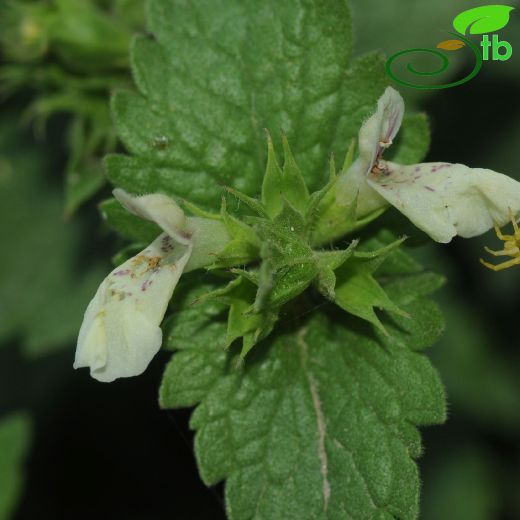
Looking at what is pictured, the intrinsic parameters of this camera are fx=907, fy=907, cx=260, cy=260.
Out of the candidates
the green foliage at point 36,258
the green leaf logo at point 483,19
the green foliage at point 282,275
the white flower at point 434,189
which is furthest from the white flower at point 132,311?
the green foliage at point 36,258

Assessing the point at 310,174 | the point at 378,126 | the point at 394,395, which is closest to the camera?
the point at 378,126

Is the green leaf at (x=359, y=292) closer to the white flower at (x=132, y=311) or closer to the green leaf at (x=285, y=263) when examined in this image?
the green leaf at (x=285, y=263)

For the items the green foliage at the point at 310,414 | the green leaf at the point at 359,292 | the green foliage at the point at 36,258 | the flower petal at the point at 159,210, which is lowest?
the green foliage at the point at 36,258

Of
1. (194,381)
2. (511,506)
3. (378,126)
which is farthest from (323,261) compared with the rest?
(511,506)

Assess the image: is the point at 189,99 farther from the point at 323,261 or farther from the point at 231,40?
the point at 323,261

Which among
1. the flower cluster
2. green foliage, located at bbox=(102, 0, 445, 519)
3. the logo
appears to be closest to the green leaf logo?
the logo

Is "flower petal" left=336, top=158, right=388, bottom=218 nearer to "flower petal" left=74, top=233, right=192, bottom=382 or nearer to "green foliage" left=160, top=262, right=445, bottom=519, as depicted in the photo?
"green foliage" left=160, top=262, right=445, bottom=519
